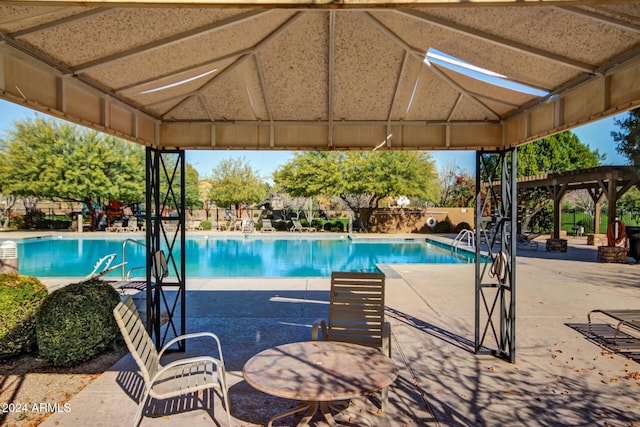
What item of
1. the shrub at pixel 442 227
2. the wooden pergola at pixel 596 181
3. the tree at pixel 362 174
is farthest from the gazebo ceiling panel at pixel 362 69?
the shrub at pixel 442 227

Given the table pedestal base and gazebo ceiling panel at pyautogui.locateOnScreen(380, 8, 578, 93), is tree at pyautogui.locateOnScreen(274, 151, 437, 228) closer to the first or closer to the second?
gazebo ceiling panel at pyautogui.locateOnScreen(380, 8, 578, 93)

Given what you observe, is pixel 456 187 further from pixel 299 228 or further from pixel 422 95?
pixel 422 95

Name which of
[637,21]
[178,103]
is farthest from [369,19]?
[178,103]

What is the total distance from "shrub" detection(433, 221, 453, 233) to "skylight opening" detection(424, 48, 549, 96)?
76.5 ft

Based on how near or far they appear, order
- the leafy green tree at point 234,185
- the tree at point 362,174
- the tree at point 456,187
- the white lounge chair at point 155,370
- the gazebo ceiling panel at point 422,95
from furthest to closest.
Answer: the tree at point 456,187 < the leafy green tree at point 234,185 < the tree at point 362,174 < the gazebo ceiling panel at point 422,95 < the white lounge chair at point 155,370

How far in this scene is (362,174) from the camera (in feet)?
82.8

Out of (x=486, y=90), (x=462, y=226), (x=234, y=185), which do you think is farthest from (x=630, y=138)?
(x=234, y=185)

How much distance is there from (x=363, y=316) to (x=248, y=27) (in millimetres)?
3118

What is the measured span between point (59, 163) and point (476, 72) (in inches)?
998

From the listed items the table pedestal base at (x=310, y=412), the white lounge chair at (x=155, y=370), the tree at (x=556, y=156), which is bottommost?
the table pedestal base at (x=310, y=412)

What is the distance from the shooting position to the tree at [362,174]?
973 inches

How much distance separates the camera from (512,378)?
4.22 meters

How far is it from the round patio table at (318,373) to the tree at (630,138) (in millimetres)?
13843

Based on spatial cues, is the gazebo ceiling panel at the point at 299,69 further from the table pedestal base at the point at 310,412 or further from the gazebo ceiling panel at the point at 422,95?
the table pedestal base at the point at 310,412
